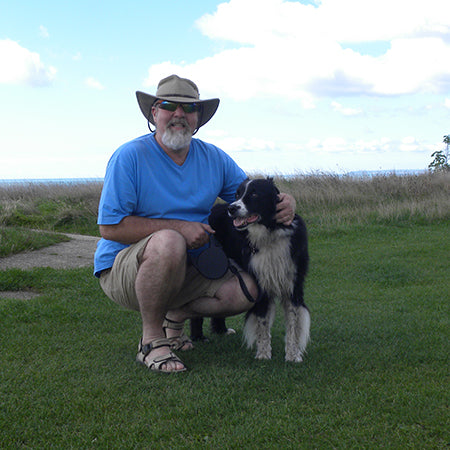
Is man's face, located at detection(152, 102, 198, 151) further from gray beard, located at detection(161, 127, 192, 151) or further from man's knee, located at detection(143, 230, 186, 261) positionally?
man's knee, located at detection(143, 230, 186, 261)

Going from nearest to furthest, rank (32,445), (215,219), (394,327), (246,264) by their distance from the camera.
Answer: (32,445), (246,264), (215,219), (394,327)

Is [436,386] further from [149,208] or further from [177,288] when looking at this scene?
[149,208]

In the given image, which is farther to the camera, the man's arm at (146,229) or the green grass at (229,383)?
the man's arm at (146,229)

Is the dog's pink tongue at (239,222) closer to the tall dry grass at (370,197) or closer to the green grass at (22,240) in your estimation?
the green grass at (22,240)

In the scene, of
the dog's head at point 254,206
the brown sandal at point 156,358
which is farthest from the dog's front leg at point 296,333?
the brown sandal at point 156,358

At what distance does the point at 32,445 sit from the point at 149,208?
5.23 ft

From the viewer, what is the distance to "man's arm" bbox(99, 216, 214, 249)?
133 inches

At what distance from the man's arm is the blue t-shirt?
56 mm

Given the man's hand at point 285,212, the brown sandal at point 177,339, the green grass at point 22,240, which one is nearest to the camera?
the man's hand at point 285,212

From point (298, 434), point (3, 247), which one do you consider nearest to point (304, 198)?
point (3, 247)

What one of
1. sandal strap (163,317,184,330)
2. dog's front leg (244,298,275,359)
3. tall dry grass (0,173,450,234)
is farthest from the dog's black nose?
tall dry grass (0,173,450,234)

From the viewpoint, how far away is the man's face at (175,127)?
354 cm

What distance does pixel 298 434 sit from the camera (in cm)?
246

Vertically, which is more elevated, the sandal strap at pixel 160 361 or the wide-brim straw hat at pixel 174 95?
the wide-brim straw hat at pixel 174 95
